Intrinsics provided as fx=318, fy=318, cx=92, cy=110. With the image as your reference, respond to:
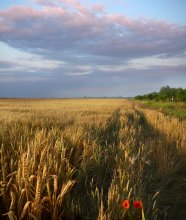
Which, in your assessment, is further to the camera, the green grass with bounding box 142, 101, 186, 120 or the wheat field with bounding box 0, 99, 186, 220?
the green grass with bounding box 142, 101, 186, 120

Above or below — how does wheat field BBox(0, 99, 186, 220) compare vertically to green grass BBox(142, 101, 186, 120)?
above

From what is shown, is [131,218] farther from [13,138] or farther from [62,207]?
[13,138]

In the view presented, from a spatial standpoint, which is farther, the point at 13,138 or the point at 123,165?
the point at 13,138

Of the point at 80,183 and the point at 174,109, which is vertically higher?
the point at 80,183

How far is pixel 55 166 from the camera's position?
3.24m

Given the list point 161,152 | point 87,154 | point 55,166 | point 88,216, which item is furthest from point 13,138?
point 161,152

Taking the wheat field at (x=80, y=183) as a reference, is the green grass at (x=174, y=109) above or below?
below

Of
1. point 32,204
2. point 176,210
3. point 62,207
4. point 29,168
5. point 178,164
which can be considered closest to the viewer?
point 32,204

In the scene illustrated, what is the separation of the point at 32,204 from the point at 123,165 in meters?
1.86

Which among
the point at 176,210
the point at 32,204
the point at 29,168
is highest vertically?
the point at 29,168

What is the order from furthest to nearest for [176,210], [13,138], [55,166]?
1. [13,138]
2. [176,210]
3. [55,166]

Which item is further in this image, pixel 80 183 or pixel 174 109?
pixel 174 109

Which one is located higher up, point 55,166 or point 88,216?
point 55,166

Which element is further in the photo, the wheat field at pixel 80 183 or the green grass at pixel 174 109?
the green grass at pixel 174 109
